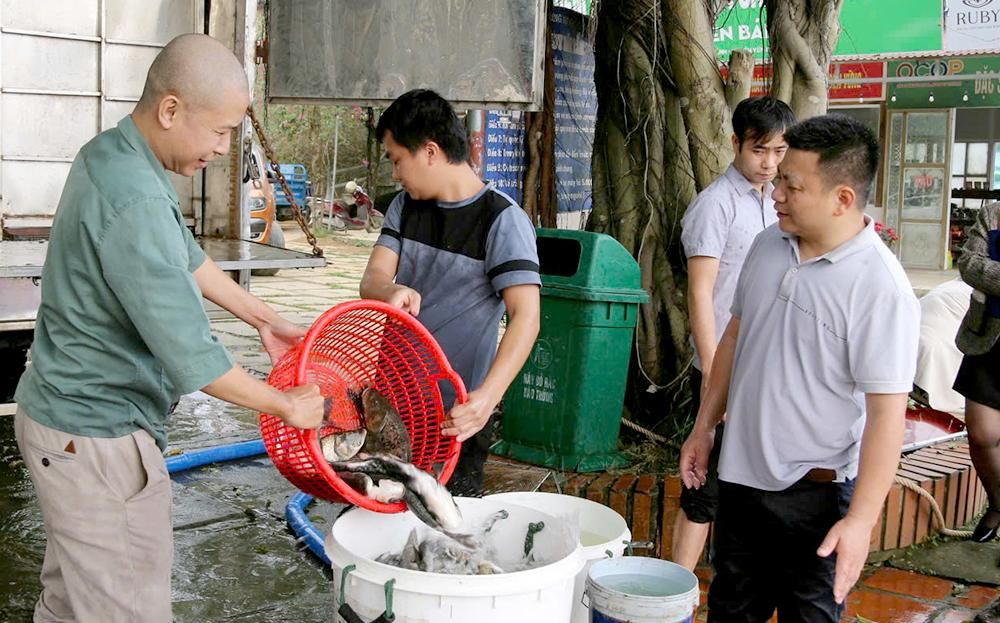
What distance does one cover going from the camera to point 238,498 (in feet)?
18.8

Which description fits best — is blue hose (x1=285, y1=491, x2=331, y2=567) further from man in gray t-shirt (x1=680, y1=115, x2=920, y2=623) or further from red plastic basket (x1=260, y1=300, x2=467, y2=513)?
man in gray t-shirt (x1=680, y1=115, x2=920, y2=623)

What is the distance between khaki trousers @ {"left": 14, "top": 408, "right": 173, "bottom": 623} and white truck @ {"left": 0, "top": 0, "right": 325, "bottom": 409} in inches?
134

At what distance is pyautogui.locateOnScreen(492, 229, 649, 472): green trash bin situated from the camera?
5.16 metres

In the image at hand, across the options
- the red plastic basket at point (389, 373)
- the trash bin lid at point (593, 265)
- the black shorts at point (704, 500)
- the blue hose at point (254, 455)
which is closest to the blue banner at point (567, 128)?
the trash bin lid at point (593, 265)

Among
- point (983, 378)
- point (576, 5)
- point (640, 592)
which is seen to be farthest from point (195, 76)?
point (576, 5)

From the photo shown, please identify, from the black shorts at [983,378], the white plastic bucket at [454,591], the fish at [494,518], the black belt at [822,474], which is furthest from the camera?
the black shorts at [983,378]

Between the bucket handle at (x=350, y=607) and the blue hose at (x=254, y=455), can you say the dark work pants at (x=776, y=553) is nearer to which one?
the bucket handle at (x=350, y=607)

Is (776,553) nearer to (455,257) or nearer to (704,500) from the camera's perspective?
(704,500)

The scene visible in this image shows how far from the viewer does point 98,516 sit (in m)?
2.78

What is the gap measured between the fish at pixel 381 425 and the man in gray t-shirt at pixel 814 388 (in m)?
0.96

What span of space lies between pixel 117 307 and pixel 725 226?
2577mm

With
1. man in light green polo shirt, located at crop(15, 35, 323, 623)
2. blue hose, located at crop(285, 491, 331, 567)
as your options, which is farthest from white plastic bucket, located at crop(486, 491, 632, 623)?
blue hose, located at crop(285, 491, 331, 567)

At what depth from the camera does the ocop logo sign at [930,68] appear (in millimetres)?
15445

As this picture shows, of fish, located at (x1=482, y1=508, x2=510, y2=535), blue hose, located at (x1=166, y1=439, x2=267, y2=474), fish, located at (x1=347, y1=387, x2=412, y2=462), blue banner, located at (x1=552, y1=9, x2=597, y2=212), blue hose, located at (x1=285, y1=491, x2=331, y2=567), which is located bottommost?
blue hose, located at (x1=285, y1=491, x2=331, y2=567)
